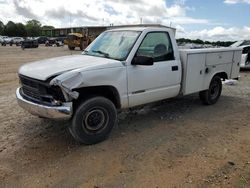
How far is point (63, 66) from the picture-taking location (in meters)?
4.48

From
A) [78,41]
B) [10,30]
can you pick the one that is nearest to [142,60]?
[78,41]

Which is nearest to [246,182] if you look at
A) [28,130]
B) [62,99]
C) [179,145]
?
[179,145]

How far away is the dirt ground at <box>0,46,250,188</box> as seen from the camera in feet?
11.7

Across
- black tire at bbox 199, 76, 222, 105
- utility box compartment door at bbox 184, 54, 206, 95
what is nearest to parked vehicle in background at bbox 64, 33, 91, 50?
black tire at bbox 199, 76, 222, 105

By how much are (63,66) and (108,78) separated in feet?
2.47

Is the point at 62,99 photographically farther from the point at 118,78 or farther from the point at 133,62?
the point at 133,62

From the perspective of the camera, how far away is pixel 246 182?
351 cm

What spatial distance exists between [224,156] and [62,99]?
261 cm

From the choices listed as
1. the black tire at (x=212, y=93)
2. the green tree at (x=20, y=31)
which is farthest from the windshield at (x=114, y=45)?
the green tree at (x=20, y=31)

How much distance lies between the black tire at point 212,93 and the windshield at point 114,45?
8.87ft

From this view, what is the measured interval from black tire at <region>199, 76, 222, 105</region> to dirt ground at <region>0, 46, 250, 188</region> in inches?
23.4

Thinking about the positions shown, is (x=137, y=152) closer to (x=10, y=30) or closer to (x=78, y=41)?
(x=78, y=41)

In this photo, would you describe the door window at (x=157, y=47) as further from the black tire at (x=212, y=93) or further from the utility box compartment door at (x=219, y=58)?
the black tire at (x=212, y=93)

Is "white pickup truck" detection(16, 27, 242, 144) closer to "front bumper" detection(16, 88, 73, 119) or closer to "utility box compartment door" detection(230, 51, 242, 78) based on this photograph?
"front bumper" detection(16, 88, 73, 119)
